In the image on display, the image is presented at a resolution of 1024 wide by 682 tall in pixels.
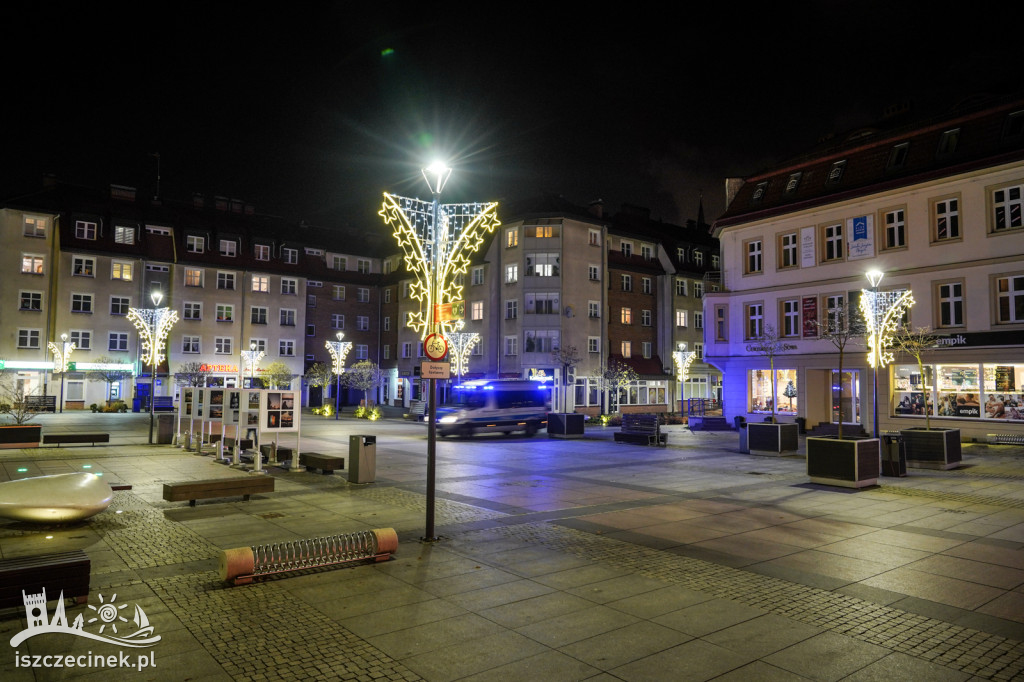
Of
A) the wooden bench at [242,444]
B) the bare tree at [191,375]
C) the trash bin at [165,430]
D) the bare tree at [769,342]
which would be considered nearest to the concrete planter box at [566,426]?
the bare tree at [769,342]

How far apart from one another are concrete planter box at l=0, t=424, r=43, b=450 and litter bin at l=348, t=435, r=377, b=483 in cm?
1391

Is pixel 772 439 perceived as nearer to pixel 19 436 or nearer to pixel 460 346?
pixel 460 346

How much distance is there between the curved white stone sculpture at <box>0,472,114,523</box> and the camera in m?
9.98

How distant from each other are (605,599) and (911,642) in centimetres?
300

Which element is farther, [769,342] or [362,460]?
[769,342]

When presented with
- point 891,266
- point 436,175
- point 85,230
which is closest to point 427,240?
point 436,175

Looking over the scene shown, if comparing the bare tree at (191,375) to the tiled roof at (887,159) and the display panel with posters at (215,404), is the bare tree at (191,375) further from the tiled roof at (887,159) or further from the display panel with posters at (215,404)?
the tiled roof at (887,159)

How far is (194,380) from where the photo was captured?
51.5m

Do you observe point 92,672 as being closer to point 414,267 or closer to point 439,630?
point 439,630

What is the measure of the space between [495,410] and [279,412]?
13.9m

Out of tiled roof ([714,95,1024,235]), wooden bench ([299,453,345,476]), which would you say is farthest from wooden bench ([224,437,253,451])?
tiled roof ([714,95,1024,235])

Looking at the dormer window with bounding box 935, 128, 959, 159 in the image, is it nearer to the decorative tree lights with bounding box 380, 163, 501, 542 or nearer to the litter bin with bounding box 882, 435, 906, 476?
the litter bin with bounding box 882, 435, 906, 476

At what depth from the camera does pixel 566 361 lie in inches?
1727

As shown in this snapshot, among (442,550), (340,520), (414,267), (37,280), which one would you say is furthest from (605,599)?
(37,280)
